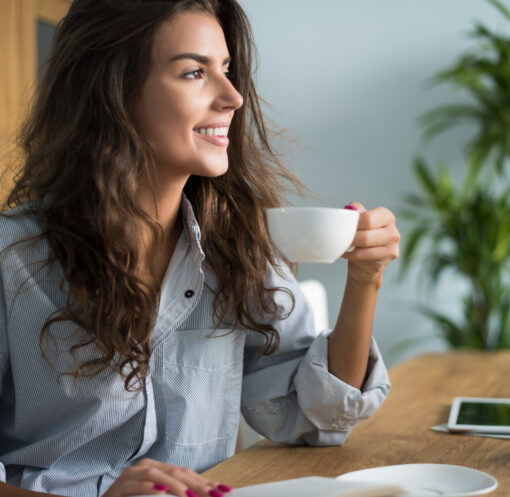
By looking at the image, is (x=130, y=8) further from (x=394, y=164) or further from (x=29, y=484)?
(x=394, y=164)

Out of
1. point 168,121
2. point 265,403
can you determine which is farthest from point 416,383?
point 168,121

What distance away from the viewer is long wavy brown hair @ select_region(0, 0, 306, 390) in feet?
3.58

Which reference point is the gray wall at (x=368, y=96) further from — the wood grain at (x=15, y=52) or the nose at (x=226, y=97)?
the nose at (x=226, y=97)

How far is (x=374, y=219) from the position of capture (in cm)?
98

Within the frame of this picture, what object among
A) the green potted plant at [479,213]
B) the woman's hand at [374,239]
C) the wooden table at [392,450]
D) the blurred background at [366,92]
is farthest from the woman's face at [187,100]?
the blurred background at [366,92]

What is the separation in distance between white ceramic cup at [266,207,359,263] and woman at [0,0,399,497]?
144 millimetres

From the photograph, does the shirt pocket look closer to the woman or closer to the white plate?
the woman

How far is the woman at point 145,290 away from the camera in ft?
3.54

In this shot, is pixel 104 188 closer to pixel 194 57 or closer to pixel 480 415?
pixel 194 57

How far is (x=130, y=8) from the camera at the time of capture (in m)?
1.14

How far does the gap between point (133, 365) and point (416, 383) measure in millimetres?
771

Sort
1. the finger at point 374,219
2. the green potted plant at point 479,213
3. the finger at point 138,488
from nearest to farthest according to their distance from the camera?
the finger at point 138,488
the finger at point 374,219
the green potted plant at point 479,213

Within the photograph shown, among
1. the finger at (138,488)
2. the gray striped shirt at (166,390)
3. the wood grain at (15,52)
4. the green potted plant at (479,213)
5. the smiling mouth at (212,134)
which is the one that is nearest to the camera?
the finger at (138,488)

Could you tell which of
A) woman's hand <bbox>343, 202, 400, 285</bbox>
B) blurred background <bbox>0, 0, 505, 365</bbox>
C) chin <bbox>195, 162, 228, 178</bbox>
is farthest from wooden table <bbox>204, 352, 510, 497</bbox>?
blurred background <bbox>0, 0, 505, 365</bbox>
